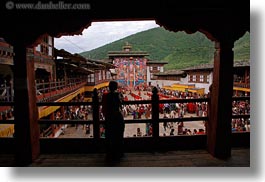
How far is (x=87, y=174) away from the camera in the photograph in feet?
11.7

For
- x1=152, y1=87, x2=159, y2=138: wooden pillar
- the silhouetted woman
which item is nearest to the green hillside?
x1=152, y1=87, x2=159, y2=138: wooden pillar

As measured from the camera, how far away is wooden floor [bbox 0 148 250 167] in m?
3.84

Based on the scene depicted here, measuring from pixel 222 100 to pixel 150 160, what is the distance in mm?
1750

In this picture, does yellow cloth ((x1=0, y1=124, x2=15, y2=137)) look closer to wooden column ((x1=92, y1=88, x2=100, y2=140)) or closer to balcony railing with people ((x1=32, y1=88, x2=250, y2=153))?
balcony railing with people ((x1=32, y1=88, x2=250, y2=153))

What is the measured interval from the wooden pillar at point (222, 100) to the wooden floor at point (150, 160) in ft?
0.81

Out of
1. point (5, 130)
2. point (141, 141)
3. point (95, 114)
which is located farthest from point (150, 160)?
point (5, 130)

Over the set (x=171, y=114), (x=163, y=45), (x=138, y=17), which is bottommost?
(x=171, y=114)

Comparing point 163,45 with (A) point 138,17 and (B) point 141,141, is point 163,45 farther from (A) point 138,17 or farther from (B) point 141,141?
(A) point 138,17

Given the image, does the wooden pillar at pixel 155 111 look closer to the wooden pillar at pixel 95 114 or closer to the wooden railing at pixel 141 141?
the wooden railing at pixel 141 141

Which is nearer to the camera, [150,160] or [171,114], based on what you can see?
[150,160]

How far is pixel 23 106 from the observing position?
395 centimetres

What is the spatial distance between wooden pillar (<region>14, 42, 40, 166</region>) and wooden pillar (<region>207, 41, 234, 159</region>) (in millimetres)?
3464

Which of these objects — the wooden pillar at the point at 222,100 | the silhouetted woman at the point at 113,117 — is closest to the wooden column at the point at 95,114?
the silhouetted woman at the point at 113,117

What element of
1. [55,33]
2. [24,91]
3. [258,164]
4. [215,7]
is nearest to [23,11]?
[55,33]
